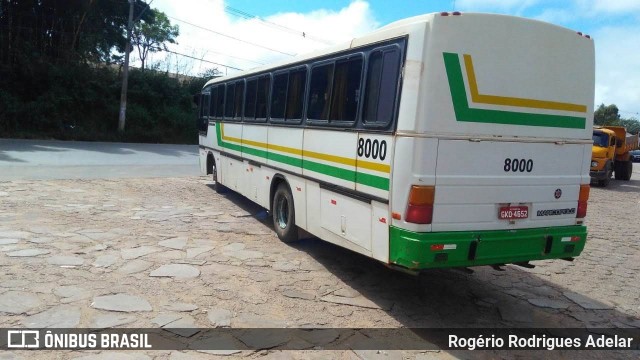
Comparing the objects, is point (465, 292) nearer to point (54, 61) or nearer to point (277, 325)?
point (277, 325)

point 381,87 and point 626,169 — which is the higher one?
point 381,87

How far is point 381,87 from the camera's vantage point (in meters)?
4.97

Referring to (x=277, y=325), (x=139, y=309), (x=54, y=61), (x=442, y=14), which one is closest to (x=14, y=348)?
(x=139, y=309)

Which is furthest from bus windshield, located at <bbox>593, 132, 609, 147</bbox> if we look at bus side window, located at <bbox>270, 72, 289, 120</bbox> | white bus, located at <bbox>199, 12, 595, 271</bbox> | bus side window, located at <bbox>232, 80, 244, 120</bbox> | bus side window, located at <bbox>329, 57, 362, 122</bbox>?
bus side window, located at <bbox>329, 57, 362, 122</bbox>

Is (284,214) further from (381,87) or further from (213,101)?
(213,101)

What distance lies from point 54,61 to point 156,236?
85.0 feet

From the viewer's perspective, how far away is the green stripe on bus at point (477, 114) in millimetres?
4465

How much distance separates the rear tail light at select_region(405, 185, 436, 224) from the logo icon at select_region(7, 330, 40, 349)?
333cm

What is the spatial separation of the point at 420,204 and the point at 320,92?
2.49m

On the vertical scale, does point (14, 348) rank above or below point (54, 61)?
below

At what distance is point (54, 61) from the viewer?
28.3 metres

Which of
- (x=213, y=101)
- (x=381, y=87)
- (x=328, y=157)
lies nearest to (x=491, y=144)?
(x=381, y=87)

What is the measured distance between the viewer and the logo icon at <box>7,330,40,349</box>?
12.7ft

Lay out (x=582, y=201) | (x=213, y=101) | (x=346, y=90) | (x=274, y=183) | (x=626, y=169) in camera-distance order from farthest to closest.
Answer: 1. (x=626, y=169)
2. (x=213, y=101)
3. (x=274, y=183)
4. (x=346, y=90)
5. (x=582, y=201)
